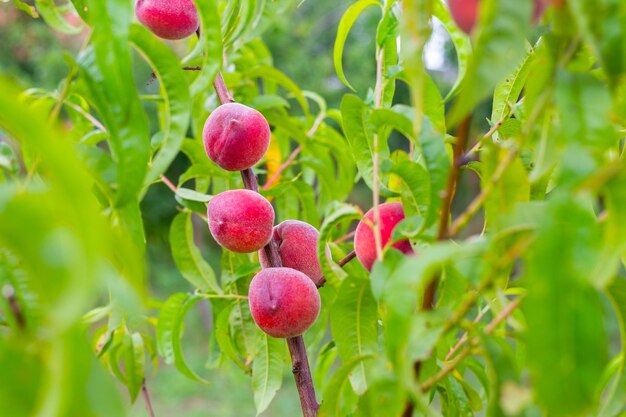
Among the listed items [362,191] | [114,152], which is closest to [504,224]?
[114,152]

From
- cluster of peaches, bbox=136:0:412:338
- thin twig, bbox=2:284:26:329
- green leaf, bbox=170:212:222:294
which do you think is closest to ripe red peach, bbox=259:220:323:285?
cluster of peaches, bbox=136:0:412:338

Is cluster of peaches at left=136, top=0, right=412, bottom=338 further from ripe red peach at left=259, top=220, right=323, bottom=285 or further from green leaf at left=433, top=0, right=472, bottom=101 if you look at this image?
green leaf at left=433, top=0, right=472, bottom=101

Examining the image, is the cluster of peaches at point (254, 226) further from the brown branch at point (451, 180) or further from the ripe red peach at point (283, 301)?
the brown branch at point (451, 180)

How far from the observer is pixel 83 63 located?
374 millimetres

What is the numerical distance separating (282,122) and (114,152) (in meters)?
0.48

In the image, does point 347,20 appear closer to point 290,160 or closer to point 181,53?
→ point 290,160

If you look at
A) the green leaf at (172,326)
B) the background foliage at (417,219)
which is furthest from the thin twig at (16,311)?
the green leaf at (172,326)

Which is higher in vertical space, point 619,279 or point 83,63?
point 83,63

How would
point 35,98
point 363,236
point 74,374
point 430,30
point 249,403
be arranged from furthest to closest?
1. point 249,403
2. point 35,98
3. point 363,236
4. point 430,30
5. point 74,374

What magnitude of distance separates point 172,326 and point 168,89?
39 centimetres

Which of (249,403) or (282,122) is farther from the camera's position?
(249,403)

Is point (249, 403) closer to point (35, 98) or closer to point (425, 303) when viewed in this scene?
point (35, 98)

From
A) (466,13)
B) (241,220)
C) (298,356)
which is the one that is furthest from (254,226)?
(466,13)

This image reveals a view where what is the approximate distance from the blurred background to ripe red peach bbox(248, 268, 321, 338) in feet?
10.6
